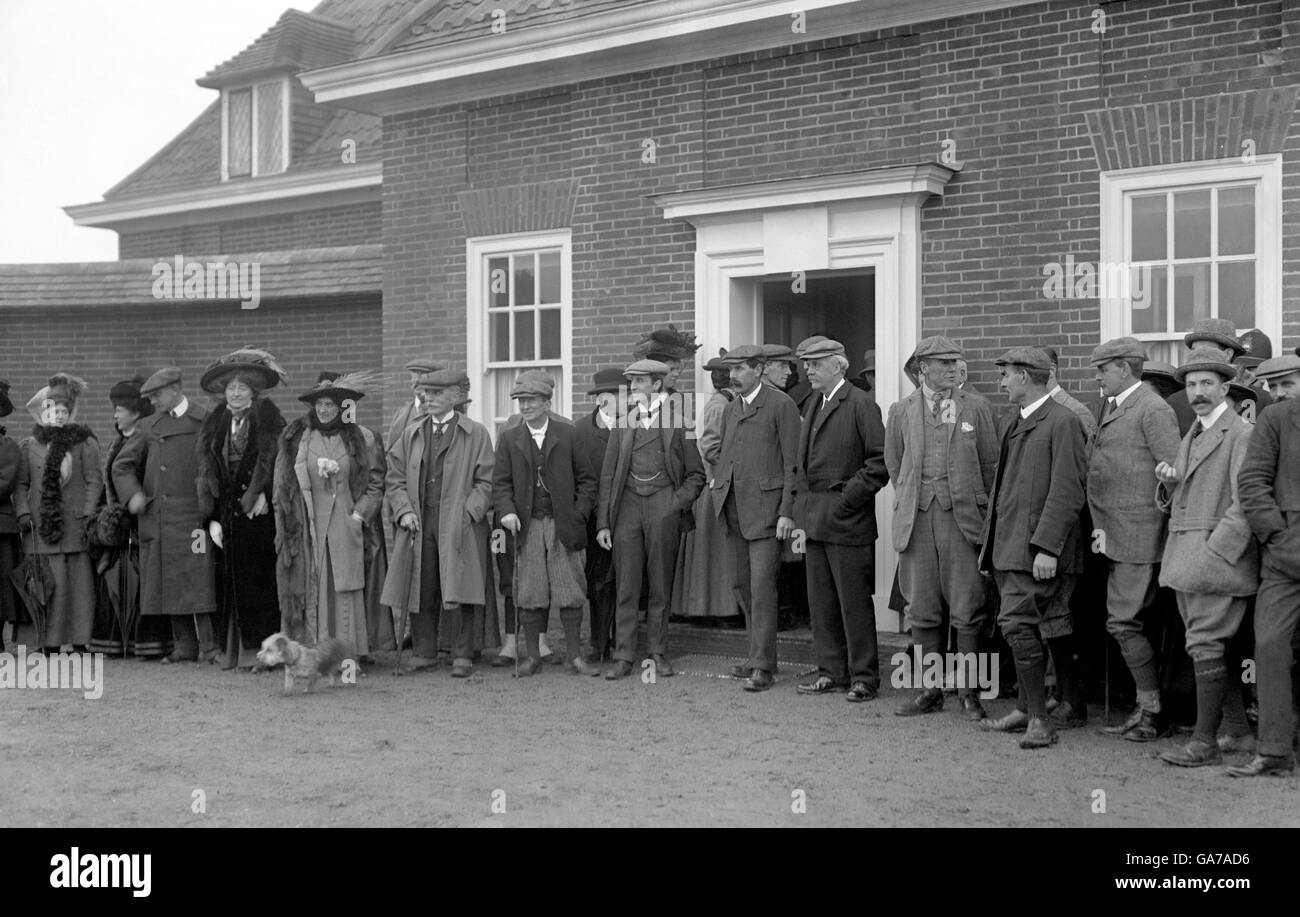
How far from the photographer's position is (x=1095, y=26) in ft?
32.3

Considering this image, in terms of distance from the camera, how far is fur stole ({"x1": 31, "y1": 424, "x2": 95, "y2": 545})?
10930mm

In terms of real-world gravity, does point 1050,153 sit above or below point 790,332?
above

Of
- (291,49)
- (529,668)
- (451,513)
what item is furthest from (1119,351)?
(291,49)

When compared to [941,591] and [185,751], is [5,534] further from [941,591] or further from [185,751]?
[941,591]

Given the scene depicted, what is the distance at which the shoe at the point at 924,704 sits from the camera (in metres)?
8.42

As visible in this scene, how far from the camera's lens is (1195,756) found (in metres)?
7.12

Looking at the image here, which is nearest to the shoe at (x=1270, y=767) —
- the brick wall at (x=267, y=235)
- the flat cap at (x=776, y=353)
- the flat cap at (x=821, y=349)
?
the flat cap at (x=821, y=349)

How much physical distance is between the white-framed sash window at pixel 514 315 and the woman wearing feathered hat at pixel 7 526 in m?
3.86

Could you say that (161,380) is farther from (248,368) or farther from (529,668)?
(529,668)

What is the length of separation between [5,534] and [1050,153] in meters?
8.42

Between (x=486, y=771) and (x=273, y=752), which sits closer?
(x=486, y=771)

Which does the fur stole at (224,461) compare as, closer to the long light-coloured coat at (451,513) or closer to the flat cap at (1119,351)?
the long light-coloured coat at (451,513)

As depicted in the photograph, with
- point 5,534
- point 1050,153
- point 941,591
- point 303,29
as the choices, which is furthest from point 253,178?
point 941,591

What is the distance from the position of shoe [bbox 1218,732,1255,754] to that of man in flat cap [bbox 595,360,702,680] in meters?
3.76
